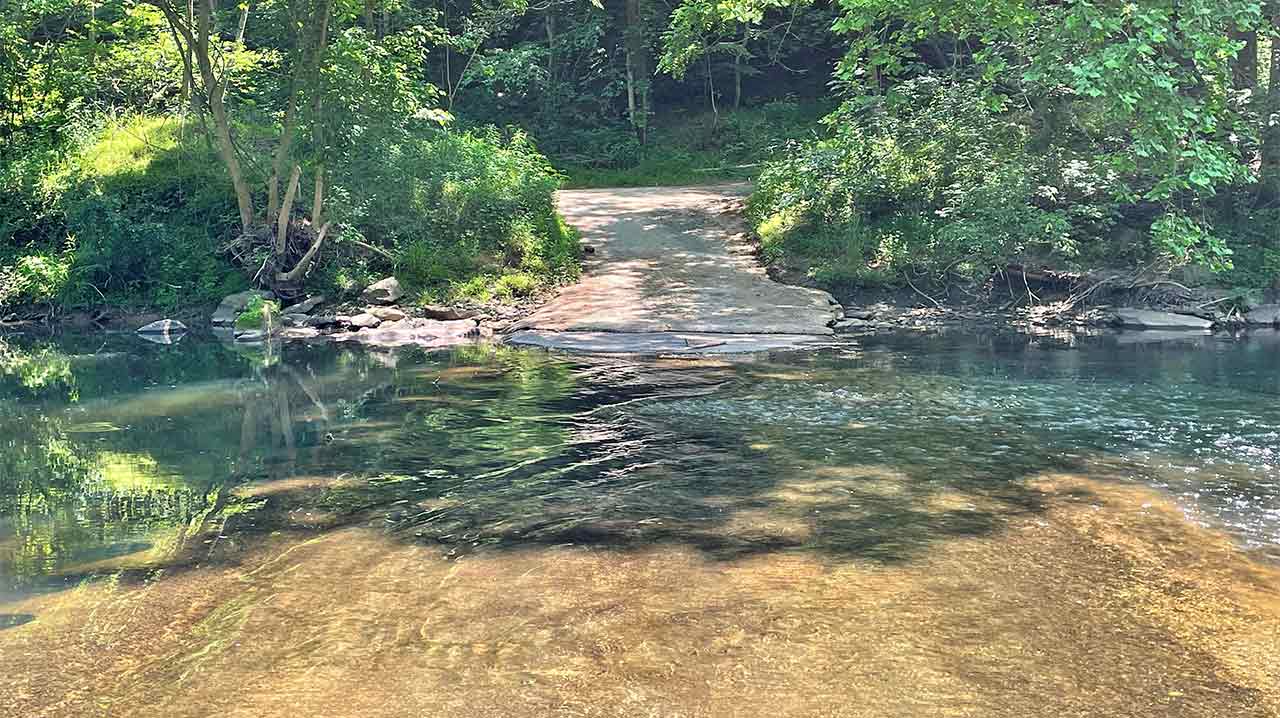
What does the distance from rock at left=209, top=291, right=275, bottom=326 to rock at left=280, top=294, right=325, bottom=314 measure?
1.47ft

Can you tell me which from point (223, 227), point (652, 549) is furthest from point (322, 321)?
point (652, 549)

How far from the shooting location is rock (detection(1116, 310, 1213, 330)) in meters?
15.0

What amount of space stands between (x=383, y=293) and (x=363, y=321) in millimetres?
747

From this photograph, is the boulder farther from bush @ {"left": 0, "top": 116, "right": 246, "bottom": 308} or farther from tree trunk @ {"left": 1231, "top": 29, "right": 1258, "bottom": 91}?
bush @ {"left": 0, "top": 116, "right": 246, "bottom": 308}

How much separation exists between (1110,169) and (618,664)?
14.0 metres

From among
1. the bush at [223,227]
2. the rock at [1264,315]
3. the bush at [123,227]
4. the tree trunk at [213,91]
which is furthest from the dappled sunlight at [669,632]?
the bush at [123,227]

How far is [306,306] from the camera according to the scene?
16.4 metres

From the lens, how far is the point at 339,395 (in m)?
11.2

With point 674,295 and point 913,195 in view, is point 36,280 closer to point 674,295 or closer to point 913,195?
point 674,295

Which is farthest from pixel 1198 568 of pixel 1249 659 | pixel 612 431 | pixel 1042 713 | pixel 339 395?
pixel 339 395

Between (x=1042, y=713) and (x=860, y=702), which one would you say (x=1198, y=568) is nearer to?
(x=1042, y=713)

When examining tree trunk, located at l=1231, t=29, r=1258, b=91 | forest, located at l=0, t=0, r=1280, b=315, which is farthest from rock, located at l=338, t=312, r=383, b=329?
tree trunk, located at l=1231, t=29, r=1258, b=91

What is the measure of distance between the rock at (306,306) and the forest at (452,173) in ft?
0.94

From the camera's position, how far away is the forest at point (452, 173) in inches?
617
